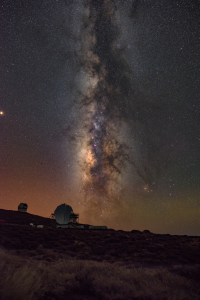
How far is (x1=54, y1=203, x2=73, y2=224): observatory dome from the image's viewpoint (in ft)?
135

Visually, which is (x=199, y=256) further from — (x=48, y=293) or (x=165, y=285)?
(x=48, y=293)

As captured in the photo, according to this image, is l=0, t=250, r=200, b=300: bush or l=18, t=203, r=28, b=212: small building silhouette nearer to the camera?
l=0, t=250, r=200, b=300: bush

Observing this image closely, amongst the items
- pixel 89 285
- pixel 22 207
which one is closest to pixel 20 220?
pixel 22 207

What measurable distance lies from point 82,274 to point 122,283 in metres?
1.96

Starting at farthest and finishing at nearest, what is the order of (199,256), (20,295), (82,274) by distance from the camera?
1. (199,256)
2. (82,274)
3. (20,295)

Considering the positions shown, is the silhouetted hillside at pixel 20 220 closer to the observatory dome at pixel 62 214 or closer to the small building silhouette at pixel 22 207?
the observatory dome at pixel 62 214

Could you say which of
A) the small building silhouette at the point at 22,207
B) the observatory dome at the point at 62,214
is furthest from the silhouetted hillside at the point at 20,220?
the small building silhouette at the point at 22,207

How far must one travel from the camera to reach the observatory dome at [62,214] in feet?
135

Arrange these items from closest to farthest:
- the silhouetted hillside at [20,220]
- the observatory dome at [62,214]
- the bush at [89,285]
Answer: the bush at [89,285] → the silhouetted hillside at [20,220] → the observatory dome at [62,214]

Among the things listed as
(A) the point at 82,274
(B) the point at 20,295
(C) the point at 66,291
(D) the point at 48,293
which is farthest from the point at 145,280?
(B) the point at 20,295

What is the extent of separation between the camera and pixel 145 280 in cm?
798

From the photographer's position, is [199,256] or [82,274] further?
[199,256]

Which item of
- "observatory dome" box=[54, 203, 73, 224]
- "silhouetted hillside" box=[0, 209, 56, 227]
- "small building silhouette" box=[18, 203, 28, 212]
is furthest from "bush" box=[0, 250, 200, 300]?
"small building silhouette" box=[18, 203, 28, 212]

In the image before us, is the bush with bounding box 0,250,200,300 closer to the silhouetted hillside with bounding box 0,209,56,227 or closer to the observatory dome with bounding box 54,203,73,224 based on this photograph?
the silhouetted hillside with bounding box 0,209,56,227
